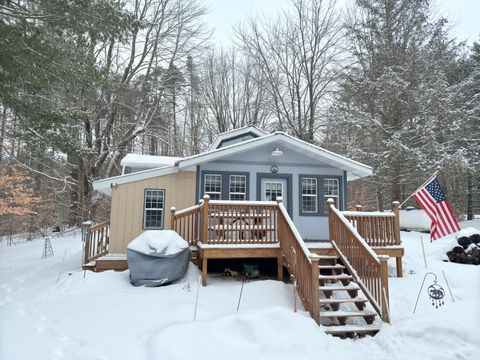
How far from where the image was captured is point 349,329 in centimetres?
521

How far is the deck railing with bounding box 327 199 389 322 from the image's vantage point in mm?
5500

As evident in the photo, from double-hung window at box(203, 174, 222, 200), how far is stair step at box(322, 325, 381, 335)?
532cm

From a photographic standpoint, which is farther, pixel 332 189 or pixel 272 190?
pixel 332 189

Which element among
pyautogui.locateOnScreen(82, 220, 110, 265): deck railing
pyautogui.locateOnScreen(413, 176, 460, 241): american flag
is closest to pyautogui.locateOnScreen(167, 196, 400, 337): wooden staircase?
pyautogui.locateOnScreen(413, 176, 460, 241): american flag

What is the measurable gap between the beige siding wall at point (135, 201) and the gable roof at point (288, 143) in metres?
0.66

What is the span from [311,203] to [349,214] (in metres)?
2.46

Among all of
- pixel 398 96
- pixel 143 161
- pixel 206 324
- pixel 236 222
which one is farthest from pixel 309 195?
pixel 398 96

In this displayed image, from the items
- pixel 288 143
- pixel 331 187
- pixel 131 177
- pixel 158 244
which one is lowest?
pixel 158 244

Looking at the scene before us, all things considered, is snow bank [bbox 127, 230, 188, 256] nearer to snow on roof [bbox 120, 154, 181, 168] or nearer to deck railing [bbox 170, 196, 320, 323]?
deck railing [bbox 170, 196, 320, 323]

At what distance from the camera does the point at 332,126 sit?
18.7 metres

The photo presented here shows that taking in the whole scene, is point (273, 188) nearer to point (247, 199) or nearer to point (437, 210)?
point (247, 199)

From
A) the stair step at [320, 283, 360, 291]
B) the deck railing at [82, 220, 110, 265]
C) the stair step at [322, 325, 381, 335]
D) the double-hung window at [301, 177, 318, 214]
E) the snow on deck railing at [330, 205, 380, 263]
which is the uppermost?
the double-hung window at [301, 177, 318, 214]

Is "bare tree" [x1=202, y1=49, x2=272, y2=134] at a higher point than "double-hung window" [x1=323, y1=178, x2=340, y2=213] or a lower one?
higher

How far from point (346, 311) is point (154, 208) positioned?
247 inches
